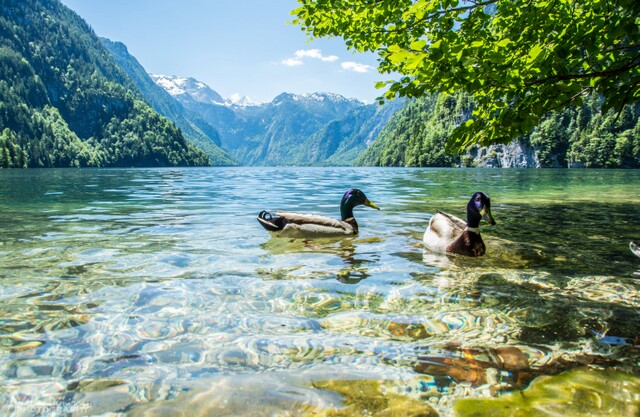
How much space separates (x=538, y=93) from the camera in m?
8.27

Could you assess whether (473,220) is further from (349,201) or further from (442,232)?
(349,201)

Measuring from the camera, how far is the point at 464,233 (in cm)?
973

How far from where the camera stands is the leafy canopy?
22.6ft

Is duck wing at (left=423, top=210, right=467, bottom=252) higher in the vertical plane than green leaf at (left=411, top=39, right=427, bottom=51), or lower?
lower

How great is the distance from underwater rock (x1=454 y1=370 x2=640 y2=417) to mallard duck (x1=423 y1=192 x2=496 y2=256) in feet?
17.0

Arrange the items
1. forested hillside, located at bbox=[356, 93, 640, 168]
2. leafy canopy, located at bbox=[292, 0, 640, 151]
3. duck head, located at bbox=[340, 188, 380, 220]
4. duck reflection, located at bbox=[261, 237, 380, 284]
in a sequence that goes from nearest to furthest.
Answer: leafy canopy, located at bbox=[292, 0, 640, 151] < duck reflection, located at bbox=[261, 237, 380, 284] < duck head, located at bbox=[340, 188, 380, 220] < forested hillside, located at bbox=[356, 93, 640, 168]

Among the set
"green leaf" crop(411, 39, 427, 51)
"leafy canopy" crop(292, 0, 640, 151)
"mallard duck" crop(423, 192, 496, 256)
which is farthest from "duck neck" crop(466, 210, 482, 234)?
"green leaf" crop(411, 39, 427, 51)

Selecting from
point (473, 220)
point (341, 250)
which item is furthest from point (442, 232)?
point (341, 250)

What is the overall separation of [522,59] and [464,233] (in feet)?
12.3

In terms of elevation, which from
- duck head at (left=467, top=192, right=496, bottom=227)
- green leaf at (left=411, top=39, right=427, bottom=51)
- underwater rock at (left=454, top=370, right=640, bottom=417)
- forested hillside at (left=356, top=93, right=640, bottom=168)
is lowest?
underwater rock at (left=454, top=370, right=640, bottom=417)

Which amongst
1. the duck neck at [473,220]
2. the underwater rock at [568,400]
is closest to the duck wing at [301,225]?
the duck neck at [473,220]

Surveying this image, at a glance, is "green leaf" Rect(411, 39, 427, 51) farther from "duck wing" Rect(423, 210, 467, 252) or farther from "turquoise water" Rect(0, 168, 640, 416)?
"duck wing" Rect(423, 210, 467, 252)

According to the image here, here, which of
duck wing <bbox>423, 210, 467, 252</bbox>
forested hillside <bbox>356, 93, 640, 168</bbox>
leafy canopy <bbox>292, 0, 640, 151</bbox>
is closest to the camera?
leafy canopy <bbox>292, 0, 640, 151</bbox>

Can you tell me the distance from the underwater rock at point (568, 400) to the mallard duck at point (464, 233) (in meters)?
5.19
